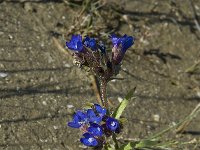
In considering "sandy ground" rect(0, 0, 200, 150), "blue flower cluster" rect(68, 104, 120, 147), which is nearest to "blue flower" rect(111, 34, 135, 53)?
"blue flower cluster" rect(68, 104, 120, 147)

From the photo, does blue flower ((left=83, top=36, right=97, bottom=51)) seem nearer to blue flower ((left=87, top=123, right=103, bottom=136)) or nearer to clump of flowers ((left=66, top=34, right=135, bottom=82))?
clump of flowers ((left=66, top=34, right=135, bottom=82))

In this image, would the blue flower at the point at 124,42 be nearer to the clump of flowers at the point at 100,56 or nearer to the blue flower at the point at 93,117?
the clump of flowers at the point at 100,56

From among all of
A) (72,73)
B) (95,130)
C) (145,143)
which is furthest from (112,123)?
(72,73)

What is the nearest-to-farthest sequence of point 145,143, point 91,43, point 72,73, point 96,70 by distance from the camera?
1. point 91,43
2. point 96,70
3. point 145,143
4. point 72,73

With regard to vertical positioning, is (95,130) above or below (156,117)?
above

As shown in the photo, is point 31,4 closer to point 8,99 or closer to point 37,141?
point 8,99

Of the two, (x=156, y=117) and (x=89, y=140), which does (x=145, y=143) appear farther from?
(x=156, y=117)

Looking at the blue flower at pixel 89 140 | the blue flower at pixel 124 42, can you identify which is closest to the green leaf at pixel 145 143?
the blue flower at pixel 89 140

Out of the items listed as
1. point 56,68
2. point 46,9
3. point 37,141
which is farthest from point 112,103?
point 46,9
